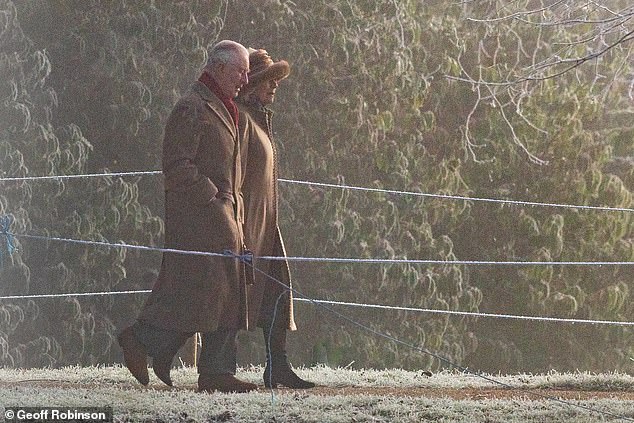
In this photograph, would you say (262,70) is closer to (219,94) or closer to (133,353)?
(219,94)

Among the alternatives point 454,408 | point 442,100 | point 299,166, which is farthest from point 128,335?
point 442,100

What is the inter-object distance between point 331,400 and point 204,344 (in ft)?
1.78

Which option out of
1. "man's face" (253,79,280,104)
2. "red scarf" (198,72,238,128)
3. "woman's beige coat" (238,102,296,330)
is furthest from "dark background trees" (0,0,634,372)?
"red scarf" (198,72,238,128)

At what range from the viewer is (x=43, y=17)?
365 inches

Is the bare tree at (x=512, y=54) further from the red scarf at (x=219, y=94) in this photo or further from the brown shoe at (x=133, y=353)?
the brown shoe at (x=133, y=353)

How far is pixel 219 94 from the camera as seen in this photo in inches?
255

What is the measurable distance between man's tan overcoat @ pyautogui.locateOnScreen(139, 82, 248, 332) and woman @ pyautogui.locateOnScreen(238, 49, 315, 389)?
167mm

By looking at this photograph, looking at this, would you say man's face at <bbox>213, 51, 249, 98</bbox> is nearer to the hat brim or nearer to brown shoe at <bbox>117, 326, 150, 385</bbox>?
the hat brim

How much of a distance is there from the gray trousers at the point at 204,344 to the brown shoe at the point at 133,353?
20 millimetres

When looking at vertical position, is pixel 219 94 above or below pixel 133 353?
above

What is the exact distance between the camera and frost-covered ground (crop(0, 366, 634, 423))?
20.3ft

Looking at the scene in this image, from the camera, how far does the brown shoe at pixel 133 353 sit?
6.46 meters

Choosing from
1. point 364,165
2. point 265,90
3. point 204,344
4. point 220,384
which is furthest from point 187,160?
point 364,165

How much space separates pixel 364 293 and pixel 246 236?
3483 millimetres
